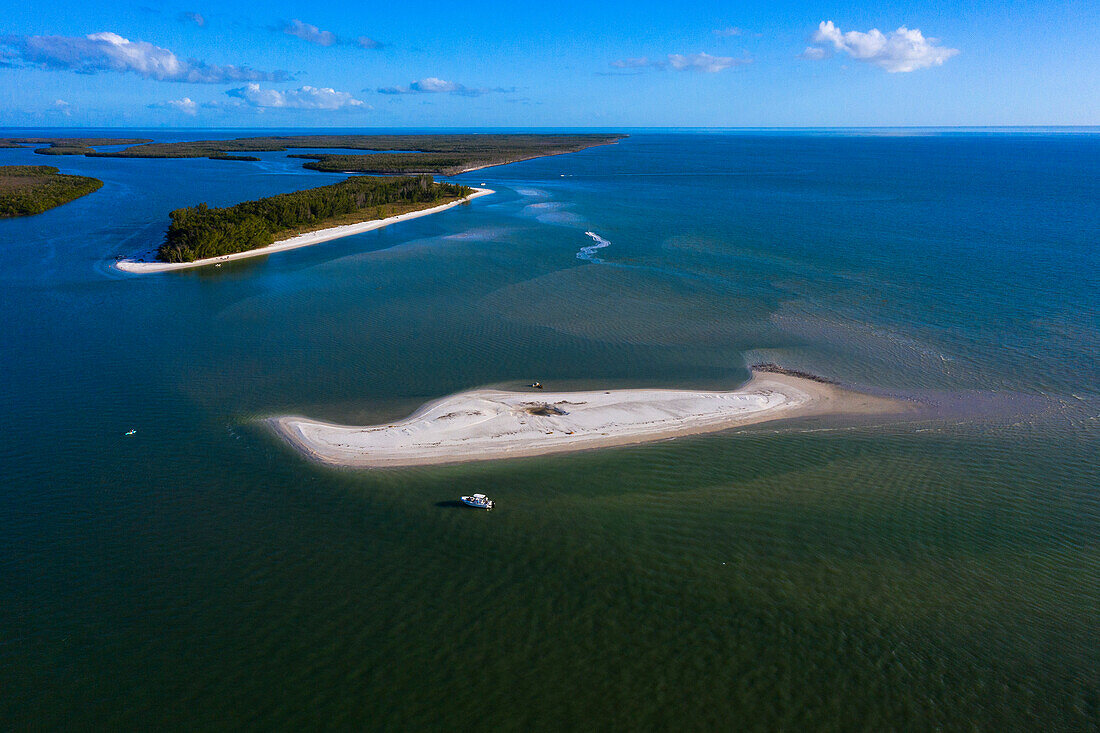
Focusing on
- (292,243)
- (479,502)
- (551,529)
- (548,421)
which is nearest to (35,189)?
(292,243)

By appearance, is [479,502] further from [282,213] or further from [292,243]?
[282,213]

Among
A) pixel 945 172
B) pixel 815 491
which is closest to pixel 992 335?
pixel 815 491

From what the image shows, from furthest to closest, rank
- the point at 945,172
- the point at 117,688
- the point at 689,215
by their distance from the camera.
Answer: the point at 945,172 < the point at 689,215 < the point at 117,688

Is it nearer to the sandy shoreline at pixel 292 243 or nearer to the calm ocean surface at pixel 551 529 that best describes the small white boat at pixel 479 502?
the calm ocean surface at pixel 551 529

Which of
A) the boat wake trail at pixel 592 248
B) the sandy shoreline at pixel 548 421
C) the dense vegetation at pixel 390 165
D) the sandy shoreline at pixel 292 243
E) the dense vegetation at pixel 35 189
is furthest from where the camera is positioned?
the dense vegetation at pixel 390 165

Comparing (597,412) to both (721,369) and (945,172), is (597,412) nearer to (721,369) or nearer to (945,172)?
(721,369)

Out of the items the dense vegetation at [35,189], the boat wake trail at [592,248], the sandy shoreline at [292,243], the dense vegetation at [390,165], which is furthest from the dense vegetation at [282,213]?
the dense vegetation at [390,165]

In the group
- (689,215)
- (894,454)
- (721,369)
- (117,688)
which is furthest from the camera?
(689,215)
